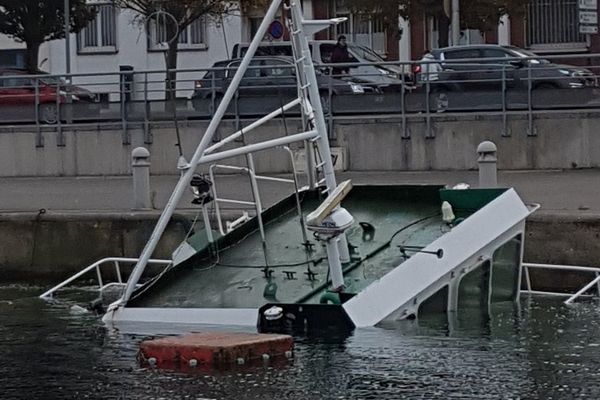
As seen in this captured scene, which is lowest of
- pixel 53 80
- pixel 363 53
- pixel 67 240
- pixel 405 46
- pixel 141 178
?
pixel 67 240

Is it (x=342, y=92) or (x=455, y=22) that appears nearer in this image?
(x=342, y=92)

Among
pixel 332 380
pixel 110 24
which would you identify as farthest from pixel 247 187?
pixel 110 24

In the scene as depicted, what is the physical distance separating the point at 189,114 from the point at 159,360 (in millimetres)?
15987

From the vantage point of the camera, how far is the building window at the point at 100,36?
50.1m

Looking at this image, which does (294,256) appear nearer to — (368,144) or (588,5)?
(368,144)

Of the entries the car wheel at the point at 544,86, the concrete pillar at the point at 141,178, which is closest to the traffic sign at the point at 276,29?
the car wheel at the point at 544,86

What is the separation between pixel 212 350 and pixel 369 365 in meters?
1.31

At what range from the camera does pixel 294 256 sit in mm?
15438

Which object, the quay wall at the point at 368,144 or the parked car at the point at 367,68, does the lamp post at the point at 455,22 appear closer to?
the parked car at the point at 367,68

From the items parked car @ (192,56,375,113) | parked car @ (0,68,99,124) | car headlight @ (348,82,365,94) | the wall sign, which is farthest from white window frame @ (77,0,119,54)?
car headlight @ (348,82,365,94)

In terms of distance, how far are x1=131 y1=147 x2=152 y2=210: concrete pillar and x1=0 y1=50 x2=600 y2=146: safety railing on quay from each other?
17.4 feet

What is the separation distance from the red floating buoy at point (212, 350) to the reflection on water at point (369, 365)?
14 cm

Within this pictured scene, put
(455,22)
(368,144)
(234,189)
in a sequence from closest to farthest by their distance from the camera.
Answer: (234,189), (368,144), (455,22)

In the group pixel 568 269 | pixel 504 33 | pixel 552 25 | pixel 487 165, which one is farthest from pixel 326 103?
pixel 552 25
